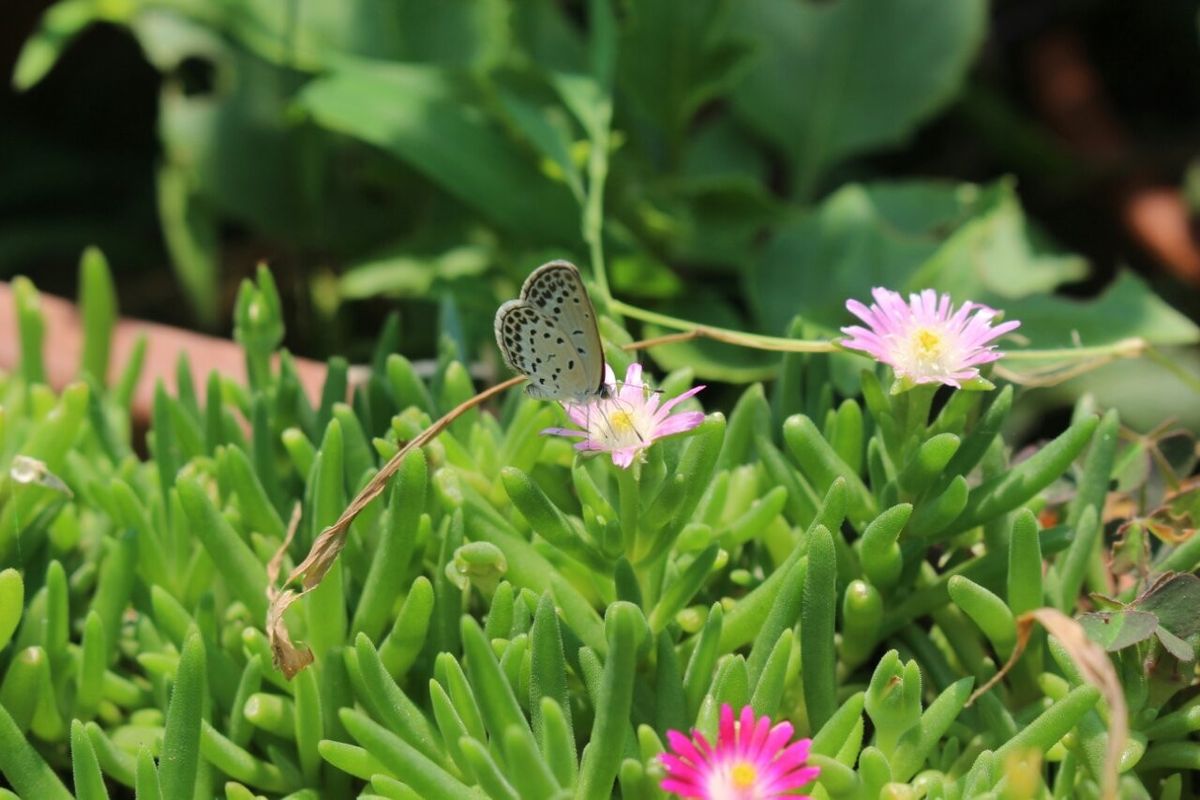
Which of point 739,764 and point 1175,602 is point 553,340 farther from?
point 1175,602

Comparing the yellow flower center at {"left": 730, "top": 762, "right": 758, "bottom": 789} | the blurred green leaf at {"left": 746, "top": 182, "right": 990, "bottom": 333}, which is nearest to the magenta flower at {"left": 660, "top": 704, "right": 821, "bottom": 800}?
the yellow flower center at {"left": 730, "top": 762, "right": 758, "bottom": 789}

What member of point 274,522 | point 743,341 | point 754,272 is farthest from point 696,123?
point 274,522

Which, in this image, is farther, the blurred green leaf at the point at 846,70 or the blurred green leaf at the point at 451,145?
the blurred green leaf at the point at 846,70

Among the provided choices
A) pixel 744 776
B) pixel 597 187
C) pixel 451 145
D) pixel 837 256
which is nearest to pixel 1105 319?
pixel 837 256

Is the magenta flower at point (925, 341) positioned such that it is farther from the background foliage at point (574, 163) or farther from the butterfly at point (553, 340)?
the background foliage at point (574, 163)

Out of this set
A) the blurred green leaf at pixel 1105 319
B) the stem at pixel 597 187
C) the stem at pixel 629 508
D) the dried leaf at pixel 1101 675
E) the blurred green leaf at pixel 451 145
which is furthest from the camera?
the blurred green leaf at pixel 451 145

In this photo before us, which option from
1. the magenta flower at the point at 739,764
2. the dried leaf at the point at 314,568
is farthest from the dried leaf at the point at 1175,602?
the dried leaf at the point at 314,568
